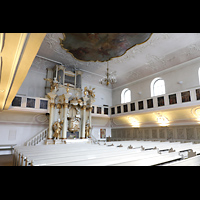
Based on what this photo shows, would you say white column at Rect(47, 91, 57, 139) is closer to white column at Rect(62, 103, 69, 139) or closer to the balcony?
white column at Rect(62, 103, 69, 139)

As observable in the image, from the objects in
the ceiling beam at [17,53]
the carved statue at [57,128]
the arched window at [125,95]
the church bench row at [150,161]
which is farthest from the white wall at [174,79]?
the ceiling beam at [17,53]

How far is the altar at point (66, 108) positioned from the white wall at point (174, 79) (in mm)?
5002

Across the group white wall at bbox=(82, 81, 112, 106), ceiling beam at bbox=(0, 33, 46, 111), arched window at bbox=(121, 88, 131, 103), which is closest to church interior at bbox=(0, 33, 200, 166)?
arched window at bbox=(121, 88, 131, 103)

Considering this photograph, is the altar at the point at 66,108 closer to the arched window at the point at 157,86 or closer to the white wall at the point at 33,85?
the white wall at the point at 33,85

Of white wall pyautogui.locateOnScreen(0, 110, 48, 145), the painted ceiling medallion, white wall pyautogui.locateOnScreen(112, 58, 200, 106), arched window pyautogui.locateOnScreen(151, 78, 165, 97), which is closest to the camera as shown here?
the painted ceiling medallion

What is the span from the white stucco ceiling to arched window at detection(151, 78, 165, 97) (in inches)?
36.9

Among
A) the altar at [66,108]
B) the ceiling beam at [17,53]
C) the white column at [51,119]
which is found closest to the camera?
the ceiling beam at [17,53]

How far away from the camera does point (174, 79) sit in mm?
13164

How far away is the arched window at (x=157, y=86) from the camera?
14.2 meters

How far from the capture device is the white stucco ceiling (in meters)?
10.4
